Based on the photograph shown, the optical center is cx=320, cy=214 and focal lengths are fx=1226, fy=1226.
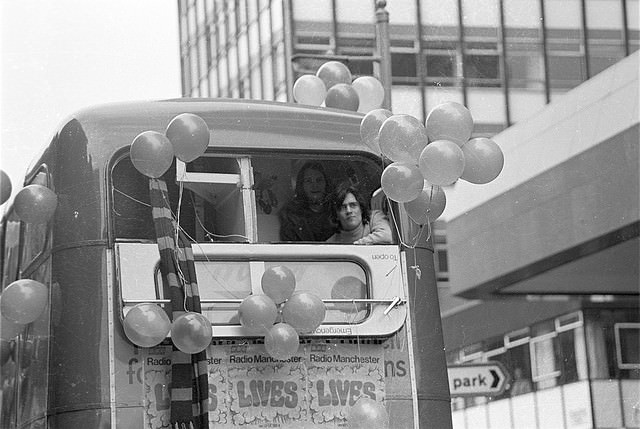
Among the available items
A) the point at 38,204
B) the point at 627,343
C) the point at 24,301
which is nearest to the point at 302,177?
the point at 38,204

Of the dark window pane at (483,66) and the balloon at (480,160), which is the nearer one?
the balloon at (480,160)

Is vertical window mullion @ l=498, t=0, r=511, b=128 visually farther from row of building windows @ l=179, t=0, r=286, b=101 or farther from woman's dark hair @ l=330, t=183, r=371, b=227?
woman's dark hair @ l=330, t=183, r=371, b=227

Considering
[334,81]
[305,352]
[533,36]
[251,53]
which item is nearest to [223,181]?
[305,352]

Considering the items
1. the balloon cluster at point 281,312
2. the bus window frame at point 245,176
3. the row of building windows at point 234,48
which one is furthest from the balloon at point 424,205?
the row of building windows at point 234,48

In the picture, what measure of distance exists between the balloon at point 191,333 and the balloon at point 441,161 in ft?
4.74

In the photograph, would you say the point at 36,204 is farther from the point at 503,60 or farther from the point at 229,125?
the point at 503,60

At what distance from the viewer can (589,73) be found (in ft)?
74.8

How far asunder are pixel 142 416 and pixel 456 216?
423 inches

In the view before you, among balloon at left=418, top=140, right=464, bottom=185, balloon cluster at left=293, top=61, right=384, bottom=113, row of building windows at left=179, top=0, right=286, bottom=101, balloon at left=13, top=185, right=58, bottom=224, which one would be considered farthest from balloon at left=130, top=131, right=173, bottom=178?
row of building windows at left=179, top=0, right=286, bottom=101

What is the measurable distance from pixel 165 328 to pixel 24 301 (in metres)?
0.84

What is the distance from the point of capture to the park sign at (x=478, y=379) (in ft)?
33.4

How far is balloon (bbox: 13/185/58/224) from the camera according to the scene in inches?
254

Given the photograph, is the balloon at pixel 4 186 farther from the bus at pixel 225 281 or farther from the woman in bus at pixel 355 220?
the woman in bus at pixel 355 220

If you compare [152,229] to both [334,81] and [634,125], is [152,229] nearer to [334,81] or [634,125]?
[334,81]
